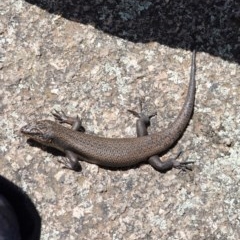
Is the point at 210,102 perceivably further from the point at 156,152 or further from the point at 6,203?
the point at 6,203

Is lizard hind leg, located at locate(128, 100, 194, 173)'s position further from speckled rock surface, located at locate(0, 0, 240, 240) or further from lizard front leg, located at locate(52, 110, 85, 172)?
lizard front leg, located at locate(52, 110, 85, 172)

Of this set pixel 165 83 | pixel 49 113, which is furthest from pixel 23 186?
pixel 165 83

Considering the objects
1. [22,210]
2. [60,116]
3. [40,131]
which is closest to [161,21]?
[60,116]

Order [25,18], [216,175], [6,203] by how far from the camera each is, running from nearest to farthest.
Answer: [6,203]
[216,175]
[25,18]

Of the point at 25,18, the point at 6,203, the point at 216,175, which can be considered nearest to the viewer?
the point at 6,203

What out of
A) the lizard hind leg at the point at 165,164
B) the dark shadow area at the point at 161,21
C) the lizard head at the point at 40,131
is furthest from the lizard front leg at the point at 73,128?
the dark shadow area at the point at 161,21

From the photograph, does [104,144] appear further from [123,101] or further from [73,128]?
[123,101]

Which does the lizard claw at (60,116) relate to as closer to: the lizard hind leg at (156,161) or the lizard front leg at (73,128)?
the lizard front leg at (73,128)

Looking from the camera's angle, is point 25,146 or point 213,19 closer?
point 25,146
